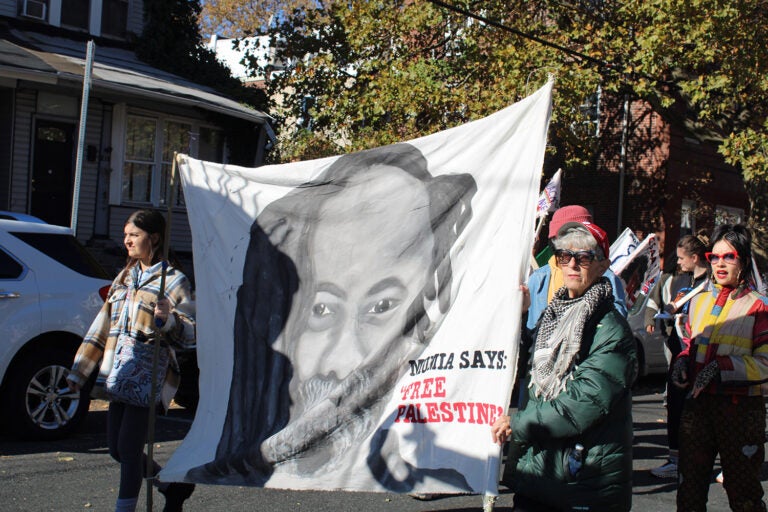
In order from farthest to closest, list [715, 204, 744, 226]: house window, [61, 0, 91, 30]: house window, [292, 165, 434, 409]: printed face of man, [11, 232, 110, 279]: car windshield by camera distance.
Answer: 1. [715, 204, 744, 226]: house window
2. [61, 0, 91, 30]: house window
3. [11, 232, 110, 279]: car windshield
4. [292, 165, 434, 409]: printed face of man

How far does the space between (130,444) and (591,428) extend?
7.75 feet

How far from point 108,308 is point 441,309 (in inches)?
74.7

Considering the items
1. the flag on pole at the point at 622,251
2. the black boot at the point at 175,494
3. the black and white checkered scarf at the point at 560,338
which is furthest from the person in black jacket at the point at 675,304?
the black boot at the point at 175,494

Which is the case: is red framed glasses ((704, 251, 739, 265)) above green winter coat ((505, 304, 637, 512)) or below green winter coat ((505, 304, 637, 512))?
above

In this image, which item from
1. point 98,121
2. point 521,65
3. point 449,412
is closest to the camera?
point 449,412

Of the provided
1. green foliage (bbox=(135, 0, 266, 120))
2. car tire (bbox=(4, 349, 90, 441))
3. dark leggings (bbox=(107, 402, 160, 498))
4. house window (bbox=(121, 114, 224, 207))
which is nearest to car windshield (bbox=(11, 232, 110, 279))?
car tire (bbox=(4, 349, 90, 441))

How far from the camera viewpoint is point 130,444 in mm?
4520

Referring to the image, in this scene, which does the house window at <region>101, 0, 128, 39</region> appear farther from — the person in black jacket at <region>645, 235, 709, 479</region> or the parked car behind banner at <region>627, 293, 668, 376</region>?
the person in black jacket at <region>645, 235, 709, 479</region>

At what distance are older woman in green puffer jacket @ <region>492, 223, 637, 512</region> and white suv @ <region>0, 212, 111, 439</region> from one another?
5.32 meters

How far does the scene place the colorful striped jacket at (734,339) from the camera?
4680 millimetres

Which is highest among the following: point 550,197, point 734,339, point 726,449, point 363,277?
point 550,197

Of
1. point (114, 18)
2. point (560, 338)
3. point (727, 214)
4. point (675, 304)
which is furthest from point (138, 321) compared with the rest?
point (727, 214)

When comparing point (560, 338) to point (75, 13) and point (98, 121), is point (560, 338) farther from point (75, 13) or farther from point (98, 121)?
point (75, 13)

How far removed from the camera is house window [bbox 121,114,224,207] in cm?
1836
